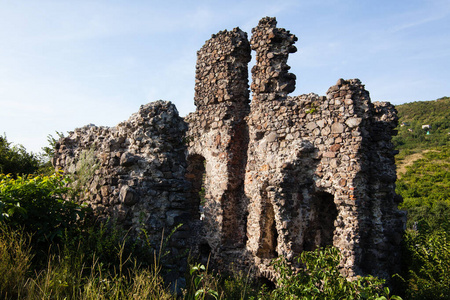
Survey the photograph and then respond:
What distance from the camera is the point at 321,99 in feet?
29.3

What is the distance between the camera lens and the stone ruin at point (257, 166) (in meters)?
5.30

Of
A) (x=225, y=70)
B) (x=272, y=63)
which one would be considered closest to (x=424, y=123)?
(x=272, y=63)

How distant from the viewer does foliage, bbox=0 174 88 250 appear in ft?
14.2

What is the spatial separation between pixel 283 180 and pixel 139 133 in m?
4.51

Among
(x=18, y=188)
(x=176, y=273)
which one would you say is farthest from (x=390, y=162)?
(x=18, y=188)

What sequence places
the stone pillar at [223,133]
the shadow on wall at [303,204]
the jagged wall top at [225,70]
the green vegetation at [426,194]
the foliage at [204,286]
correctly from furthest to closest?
the jagged wall top at [225,70] < the stone pillar at [223,133] < the shadow on wall at [303,204] < the green vegetation at [426,194] < the foliage at [204,286]

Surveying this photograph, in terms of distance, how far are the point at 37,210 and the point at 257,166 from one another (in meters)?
6.29

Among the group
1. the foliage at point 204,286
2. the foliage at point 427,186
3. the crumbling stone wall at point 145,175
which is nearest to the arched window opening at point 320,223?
the crumbling stone wall at point 145,175

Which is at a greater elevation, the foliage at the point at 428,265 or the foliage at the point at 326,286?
the foliage at the point at 326,286

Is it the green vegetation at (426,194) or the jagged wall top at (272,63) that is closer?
the green vegetation at (426,194)

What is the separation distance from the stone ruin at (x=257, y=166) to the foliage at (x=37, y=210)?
1.78 ft

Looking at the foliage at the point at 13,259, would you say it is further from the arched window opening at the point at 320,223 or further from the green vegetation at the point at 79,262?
the arched window opening at the point at 320,223

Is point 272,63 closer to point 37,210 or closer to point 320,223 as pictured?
point 320,223

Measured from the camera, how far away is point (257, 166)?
32.3 feet
